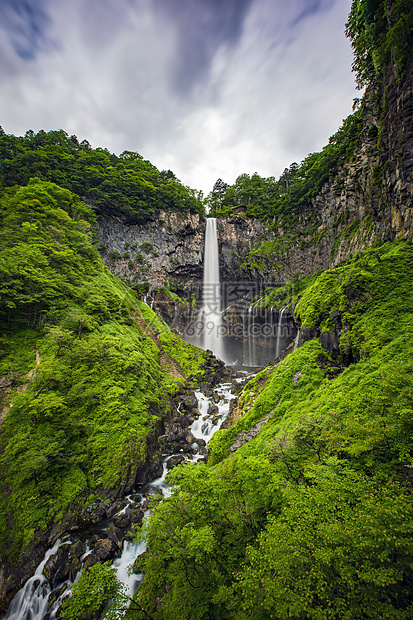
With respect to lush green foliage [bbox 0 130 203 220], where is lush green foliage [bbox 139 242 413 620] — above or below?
below

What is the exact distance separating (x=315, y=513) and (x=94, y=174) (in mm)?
47166

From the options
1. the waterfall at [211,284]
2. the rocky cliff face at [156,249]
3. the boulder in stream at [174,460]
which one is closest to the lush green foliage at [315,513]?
the boulder in stream at [174,460]

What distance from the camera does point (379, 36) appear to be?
1666 cm

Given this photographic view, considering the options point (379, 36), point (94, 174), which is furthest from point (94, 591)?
point (94, 174)

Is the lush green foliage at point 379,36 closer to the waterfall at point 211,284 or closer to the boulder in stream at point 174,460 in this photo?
the boulder in stream at point 174,460

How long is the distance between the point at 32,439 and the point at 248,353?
3368 centimetres

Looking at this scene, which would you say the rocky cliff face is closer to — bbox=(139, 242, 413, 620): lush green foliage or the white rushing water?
the white rushing water

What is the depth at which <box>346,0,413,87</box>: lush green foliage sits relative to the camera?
13461 millimetres

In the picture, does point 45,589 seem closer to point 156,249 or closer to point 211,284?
point 156,249

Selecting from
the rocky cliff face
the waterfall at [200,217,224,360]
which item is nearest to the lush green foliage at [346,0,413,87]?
the waterfall at [200,217,224,360]

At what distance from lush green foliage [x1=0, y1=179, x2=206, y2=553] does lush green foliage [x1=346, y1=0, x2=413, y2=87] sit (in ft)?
81.6

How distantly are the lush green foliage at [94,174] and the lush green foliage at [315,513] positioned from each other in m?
40.3

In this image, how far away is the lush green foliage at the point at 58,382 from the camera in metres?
10.1

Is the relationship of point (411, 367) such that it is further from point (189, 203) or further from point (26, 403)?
point (189, 203)
